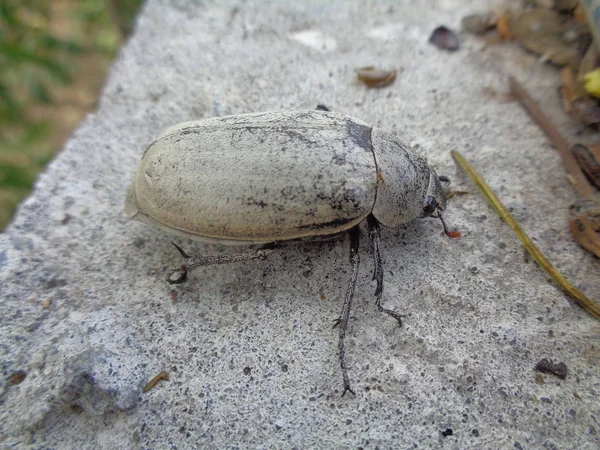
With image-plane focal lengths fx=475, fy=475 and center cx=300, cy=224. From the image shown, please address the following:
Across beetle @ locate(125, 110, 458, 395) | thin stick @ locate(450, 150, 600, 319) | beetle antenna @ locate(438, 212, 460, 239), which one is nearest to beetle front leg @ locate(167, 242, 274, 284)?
beetle @ locate(125, 110, 458, 395)

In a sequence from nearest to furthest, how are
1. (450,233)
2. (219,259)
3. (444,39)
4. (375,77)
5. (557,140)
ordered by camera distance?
(219,259), (450,233), (557,140), (375,77), (444,39)

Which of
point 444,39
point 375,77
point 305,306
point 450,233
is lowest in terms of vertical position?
point 305,306

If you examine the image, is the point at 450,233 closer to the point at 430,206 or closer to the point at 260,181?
the point at 430,206

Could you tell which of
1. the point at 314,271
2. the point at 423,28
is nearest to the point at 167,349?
the point at 314,271

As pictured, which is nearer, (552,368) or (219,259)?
(552,368)

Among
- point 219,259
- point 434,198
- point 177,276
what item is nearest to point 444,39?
point 434,198
